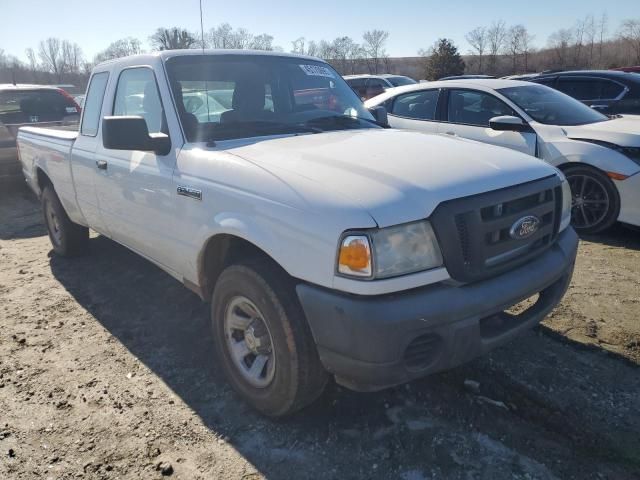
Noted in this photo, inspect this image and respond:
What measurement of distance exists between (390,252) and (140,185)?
1.99 metres

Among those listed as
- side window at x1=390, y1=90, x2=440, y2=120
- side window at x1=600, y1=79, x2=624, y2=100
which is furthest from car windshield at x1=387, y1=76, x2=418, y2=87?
side window at x1=390, y1=90, x2=440, y2=120

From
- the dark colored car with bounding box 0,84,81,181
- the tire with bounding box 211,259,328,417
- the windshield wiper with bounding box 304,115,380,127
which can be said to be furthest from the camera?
the dark colored car with bounding box 0,84,81,181

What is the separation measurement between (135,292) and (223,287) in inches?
83.4

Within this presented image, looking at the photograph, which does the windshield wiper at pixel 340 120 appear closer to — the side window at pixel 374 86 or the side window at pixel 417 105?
the side window at pixel 417 105

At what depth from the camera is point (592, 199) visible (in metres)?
5.50

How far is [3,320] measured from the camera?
4.15 metres

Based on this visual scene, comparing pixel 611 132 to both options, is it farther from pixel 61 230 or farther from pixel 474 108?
pixel 61 230

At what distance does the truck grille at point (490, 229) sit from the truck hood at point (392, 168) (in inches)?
2.0

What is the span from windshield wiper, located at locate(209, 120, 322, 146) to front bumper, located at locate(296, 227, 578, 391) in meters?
1.32

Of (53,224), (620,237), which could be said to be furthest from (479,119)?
(53,224)

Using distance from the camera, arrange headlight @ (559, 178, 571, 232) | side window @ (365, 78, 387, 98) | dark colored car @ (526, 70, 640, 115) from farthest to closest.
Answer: side window @ (365, 78, 387, 98) < dark colored car @ (526, 70, 640, 115) < headlight @ (559, 178, 571, 232)

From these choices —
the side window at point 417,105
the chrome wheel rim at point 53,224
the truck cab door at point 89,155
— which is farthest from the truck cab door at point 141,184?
the side window at point 417,105

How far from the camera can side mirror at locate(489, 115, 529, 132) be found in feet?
19.0

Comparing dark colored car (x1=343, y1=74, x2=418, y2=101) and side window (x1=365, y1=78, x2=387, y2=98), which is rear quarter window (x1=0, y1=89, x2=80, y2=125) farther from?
side window (x1=365, y1=78, x2=387, y2=98)
